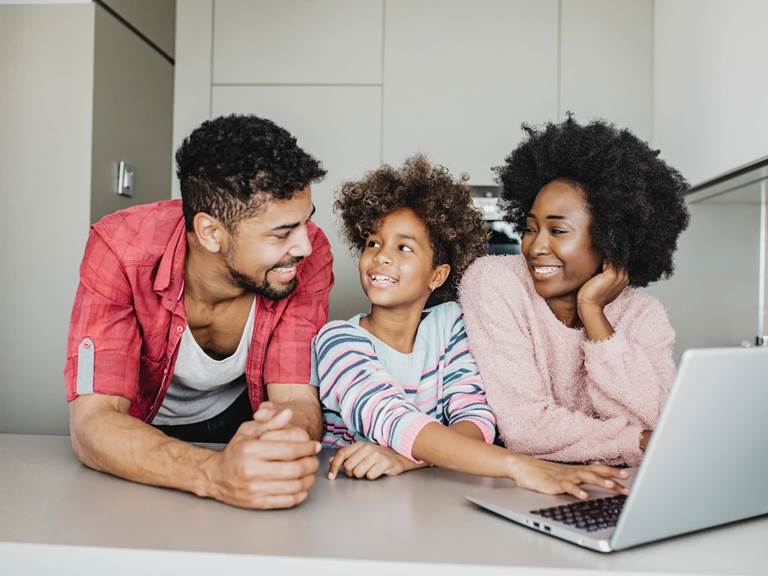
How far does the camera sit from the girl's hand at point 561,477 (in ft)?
3.00

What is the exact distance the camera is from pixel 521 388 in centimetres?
125

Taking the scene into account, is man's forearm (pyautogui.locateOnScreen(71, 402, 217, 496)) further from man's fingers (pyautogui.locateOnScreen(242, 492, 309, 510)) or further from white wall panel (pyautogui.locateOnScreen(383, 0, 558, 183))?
white wall panel (pyautogui.locateOnScreen(383, 0, 558, 183))

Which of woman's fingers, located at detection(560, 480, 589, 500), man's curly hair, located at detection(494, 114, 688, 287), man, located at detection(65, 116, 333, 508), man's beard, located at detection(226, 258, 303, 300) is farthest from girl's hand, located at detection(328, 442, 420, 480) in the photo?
man's curly hair, located at detection(494, 114, 688, 287)

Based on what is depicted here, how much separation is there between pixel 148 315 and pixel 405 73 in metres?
1.66

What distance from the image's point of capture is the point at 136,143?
2355 mm

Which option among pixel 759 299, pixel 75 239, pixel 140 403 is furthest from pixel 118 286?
pixel 759 299

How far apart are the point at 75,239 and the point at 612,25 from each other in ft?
6.48

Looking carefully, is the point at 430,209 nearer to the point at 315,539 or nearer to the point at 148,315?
the point at 148,315

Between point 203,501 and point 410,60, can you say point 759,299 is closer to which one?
point 410,60

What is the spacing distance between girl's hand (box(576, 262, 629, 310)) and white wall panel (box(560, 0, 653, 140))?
1340 mm

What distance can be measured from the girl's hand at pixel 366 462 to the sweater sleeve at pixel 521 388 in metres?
0.26

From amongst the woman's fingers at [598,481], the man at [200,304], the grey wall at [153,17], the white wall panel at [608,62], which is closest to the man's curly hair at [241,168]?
the man at [200,304]

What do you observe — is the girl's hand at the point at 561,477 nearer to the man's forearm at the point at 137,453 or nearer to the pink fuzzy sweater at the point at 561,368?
the pink fuzzy sweater at the point at 561,368

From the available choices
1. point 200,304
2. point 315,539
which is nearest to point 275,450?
point 315,539
